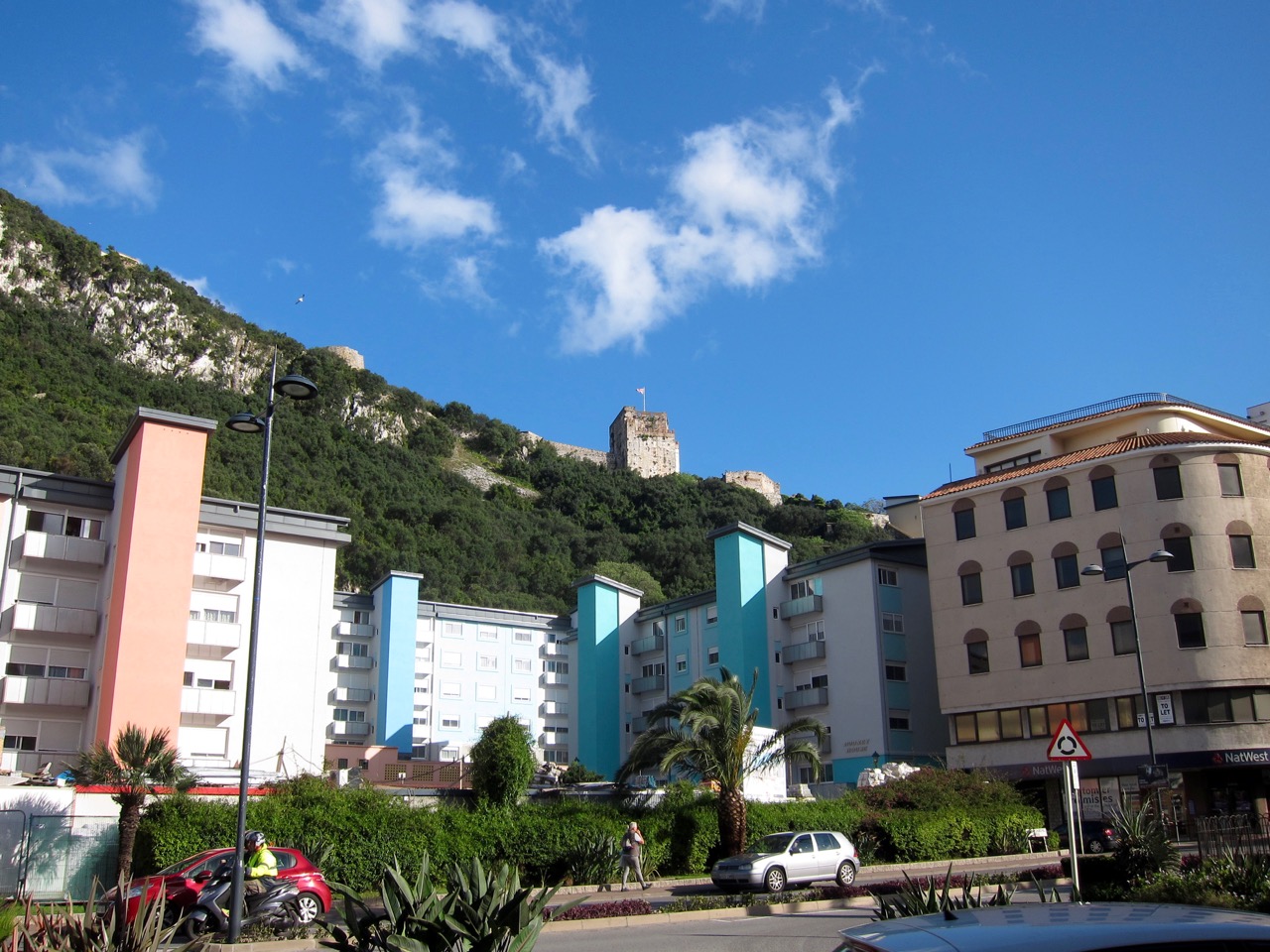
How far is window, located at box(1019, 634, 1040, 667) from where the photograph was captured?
47.3 metres

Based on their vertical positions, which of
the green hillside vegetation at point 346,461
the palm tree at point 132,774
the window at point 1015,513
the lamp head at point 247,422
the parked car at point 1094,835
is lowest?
the parked car at point 1094,835

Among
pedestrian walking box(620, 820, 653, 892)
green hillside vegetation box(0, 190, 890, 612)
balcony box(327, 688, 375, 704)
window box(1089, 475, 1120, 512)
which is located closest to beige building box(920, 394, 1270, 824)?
window box(1089, 475, 1120, 512)

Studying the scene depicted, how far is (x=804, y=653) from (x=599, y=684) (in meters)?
16.2

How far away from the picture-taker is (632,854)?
27469 mm

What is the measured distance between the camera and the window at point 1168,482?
148 ft

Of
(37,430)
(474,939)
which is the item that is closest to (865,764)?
(474,939)

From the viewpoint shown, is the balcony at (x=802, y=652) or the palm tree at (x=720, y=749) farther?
the balcony at (x=802, y=652)

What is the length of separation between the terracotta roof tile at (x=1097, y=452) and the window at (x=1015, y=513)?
1054 mm

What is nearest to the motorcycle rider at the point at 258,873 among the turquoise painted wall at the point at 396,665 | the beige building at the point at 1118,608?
the beige building at the point at 1118,608

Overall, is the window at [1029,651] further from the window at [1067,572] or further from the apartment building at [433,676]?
the apartment building at [433,676]

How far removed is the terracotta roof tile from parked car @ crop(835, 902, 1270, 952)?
45.3 meters

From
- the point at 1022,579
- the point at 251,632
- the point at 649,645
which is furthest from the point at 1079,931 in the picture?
the point at 649,645

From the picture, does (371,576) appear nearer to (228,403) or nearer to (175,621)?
(228,403)

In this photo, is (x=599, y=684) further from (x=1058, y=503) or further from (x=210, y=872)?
(x=210, y=872)
